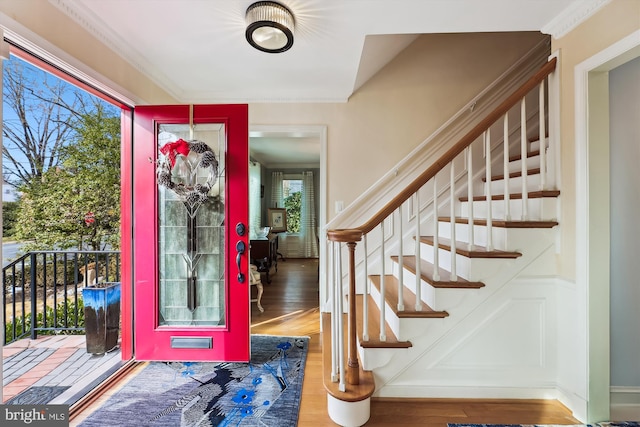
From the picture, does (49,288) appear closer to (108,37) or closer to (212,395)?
(212,395)

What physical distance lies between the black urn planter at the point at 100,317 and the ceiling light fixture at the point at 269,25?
7.59 ft

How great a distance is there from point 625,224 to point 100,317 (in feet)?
12.4

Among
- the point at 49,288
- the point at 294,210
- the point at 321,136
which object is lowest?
the point at 49,288

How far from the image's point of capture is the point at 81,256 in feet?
9.20

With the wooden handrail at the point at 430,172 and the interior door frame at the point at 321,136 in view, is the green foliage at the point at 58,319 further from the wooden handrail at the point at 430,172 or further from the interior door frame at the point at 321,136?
the wooden handrail at the point at 430,172

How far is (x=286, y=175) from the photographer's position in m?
6.72

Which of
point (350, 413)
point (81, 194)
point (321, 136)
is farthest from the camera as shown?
point (321, 136)

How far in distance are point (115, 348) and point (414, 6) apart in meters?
3.42

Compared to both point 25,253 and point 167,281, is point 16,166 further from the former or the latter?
point 167,281

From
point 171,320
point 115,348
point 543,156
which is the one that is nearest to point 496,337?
point 543,156

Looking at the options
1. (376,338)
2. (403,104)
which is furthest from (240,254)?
(403,104)

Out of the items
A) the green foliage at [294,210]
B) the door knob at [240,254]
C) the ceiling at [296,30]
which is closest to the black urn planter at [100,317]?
the door knob at [240,254]

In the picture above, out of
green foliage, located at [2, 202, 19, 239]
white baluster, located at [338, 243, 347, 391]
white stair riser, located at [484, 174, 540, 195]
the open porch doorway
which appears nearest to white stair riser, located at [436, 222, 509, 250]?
white stair riser, located at [484, 174, 540, 195]

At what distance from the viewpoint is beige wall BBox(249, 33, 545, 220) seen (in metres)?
2.69
